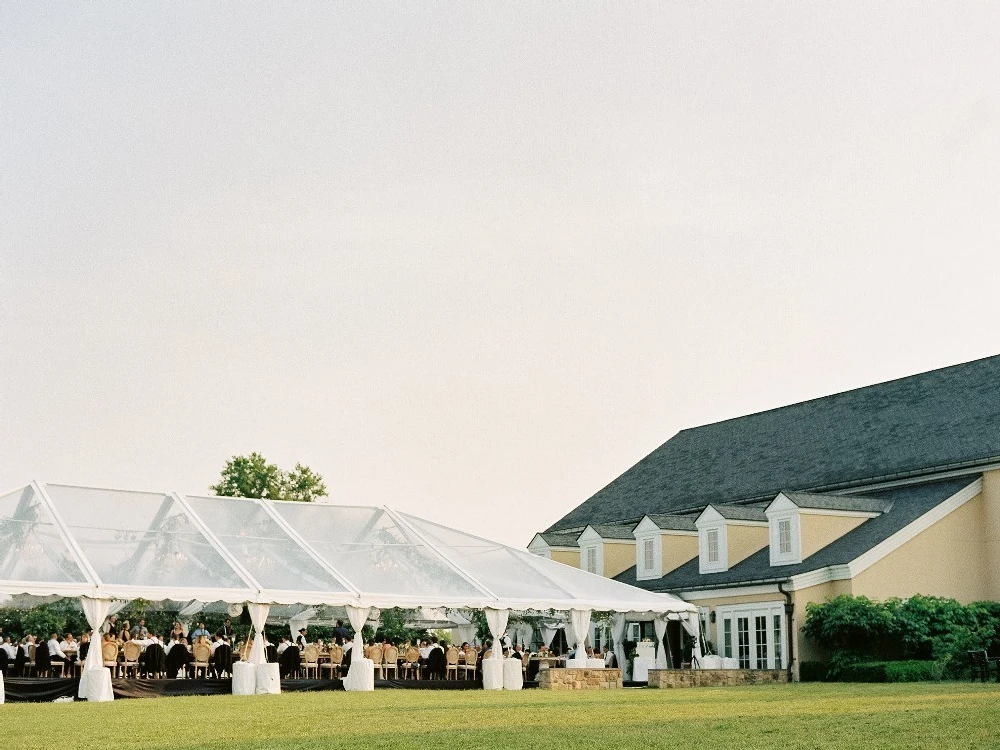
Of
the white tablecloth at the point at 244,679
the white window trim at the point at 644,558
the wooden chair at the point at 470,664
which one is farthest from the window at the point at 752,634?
the white tablecloth at the point at 244,679

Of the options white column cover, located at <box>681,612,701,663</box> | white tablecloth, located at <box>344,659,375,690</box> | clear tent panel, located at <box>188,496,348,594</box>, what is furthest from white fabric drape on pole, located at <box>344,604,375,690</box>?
white column cover, located at <box>681,612,701,663</box>

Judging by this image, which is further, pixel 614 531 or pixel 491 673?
pixel 614 531

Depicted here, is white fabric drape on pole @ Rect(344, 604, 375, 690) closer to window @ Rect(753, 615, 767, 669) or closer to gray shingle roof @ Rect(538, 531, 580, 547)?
window @ Rect(753, 615, 767, 669)

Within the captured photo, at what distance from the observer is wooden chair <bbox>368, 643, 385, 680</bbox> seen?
89.2ft

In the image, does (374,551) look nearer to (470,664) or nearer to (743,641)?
(470,664)

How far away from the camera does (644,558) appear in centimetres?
3641

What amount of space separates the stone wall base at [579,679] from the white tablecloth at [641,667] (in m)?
3.75

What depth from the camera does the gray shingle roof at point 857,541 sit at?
30016 millimetres

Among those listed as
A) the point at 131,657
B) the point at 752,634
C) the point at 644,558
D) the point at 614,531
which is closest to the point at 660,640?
the point at 752,634

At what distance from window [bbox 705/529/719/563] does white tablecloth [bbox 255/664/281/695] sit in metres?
13.4

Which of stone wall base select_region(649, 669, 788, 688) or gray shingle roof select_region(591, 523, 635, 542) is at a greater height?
gray shingle roof select_region(591, 523, 635, 542)

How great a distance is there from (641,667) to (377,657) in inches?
289

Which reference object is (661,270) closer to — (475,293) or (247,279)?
(475,293)

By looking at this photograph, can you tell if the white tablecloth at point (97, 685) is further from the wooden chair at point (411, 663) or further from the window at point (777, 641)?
the window at point (777, 641)
